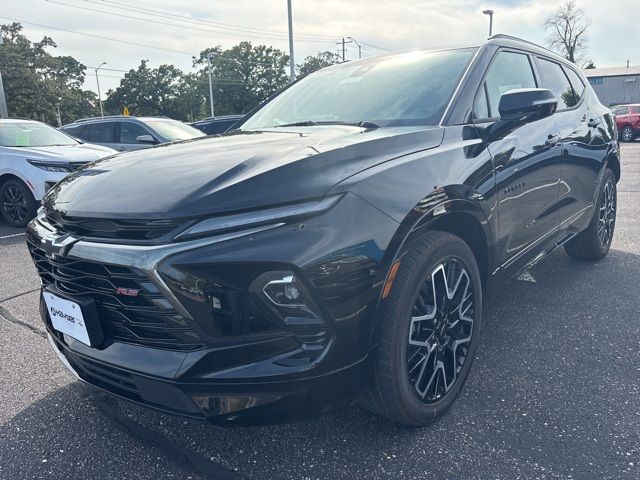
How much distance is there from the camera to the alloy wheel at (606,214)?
4.32 m

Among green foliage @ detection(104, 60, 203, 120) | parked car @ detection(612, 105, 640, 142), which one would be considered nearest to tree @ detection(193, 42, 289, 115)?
green foliage @ detection(104, 60, 203, 120)

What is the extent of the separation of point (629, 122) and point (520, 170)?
2294 centimetres

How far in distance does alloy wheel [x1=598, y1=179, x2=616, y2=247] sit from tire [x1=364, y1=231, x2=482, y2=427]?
2.56 m

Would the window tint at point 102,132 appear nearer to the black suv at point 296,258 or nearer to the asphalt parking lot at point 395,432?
the asphalt parking lot at point 395,432

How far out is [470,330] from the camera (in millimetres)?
2381

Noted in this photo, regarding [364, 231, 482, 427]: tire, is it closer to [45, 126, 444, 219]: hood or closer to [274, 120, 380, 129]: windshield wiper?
[45, 126, 444, 219]: hood

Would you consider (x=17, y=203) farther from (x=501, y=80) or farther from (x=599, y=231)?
(x=599, y=231)

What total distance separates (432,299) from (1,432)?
6.44 feet

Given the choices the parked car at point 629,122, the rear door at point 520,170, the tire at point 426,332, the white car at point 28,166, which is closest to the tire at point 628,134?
the parked car at point 629,122

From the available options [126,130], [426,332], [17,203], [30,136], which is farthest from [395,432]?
[126,130]

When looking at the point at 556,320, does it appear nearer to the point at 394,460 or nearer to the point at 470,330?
the point at 470,330

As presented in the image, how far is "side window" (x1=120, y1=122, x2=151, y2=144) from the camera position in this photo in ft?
30.8

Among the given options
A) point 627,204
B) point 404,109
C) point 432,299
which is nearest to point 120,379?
point 432,299

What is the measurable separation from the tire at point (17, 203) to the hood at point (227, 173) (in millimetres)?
5243
